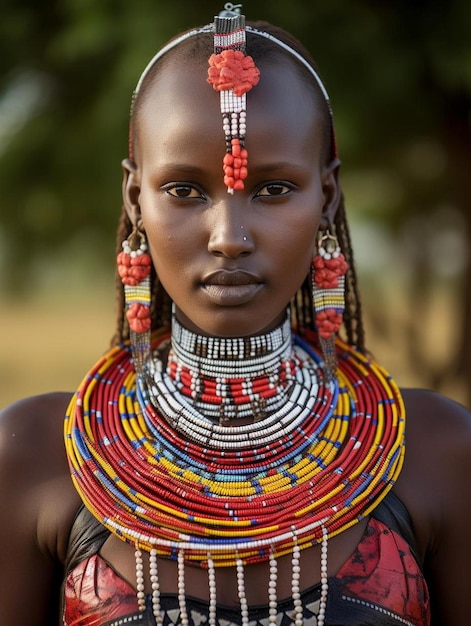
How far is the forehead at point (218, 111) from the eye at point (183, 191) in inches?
4.5

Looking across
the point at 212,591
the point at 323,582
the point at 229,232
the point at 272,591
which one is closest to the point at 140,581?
the point at 212,591

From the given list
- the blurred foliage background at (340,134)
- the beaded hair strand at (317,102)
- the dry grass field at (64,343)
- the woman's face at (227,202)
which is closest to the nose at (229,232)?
the woman's face at (227,202)

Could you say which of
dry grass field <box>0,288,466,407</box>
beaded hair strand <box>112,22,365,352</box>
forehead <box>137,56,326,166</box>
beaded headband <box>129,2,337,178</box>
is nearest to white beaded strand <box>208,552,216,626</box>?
beaded hair strand <box>112,22,365,352</box>

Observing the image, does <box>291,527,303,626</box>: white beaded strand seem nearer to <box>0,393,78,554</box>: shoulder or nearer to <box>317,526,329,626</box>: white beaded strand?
<box>317,526,329,626</box>: white beaded strand

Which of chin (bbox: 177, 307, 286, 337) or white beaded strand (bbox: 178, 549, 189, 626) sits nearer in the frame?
white beaded strand (bbox: 178, 549, 189, 626)

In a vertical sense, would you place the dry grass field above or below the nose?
above

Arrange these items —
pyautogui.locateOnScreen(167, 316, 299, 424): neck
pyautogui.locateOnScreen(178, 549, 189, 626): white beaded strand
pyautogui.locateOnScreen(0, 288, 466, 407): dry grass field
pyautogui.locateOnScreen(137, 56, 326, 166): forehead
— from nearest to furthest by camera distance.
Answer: pyautogui.locateOnScreen(178, 549, 189, 626): white beaded strand → pyautogui.locateOnScreen(137, 56, 326, 166): forehead → pyautogui.locateOnScreen(167, 316, 299, 424): neck → pyautogui.locateOnScreen(0, 288, 466, 407): dry grass field

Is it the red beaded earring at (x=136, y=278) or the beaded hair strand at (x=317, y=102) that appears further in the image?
the red beaded earring at (x=136, y=278)

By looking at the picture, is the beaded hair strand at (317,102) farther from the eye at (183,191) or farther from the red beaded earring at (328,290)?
the eye at (183,191)

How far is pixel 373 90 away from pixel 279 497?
3647mm

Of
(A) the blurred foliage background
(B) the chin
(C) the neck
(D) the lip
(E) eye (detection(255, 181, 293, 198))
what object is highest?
(A) the blurred foliage background

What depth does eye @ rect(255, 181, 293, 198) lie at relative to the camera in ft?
7.82

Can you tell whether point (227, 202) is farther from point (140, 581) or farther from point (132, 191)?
point (140, 581)

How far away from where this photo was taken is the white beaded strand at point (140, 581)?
A: 226 centimetres
